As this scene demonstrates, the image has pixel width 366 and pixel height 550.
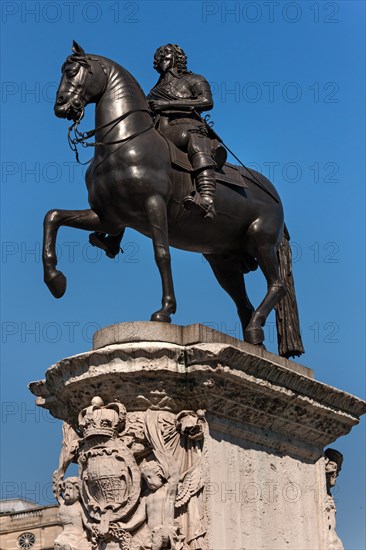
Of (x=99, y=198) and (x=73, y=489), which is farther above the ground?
(x=99, y=198)

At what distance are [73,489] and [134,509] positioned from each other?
2.40 ft

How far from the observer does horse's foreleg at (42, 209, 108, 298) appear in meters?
13.1

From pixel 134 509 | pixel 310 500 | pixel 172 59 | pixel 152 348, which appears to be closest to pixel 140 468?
pixel 134 509

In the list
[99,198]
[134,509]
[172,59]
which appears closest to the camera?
[134,509]

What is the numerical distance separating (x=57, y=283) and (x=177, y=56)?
299 cm

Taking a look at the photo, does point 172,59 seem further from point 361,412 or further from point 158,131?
point 361,412

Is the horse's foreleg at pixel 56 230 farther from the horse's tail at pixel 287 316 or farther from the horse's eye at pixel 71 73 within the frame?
the horse's tail at pixel 287 316

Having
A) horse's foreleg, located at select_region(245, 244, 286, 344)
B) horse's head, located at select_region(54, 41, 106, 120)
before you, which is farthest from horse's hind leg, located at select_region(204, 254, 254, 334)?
horse's head, located at select_region(54, 41, 106, 120)

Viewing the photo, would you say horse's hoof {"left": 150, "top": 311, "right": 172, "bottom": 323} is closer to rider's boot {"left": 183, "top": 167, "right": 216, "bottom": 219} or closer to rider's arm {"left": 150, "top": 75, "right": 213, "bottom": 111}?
rider's boot {"left": 183, "top": 167, "right": 216, "bottom": 219}

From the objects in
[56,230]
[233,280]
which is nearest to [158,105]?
[56,230]

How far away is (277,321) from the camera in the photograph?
14.8m

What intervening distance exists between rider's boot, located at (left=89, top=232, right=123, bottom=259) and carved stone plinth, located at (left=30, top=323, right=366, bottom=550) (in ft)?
4.81

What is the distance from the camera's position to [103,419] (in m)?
12.1

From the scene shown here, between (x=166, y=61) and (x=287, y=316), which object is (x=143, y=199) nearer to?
(x=166, y=61)
